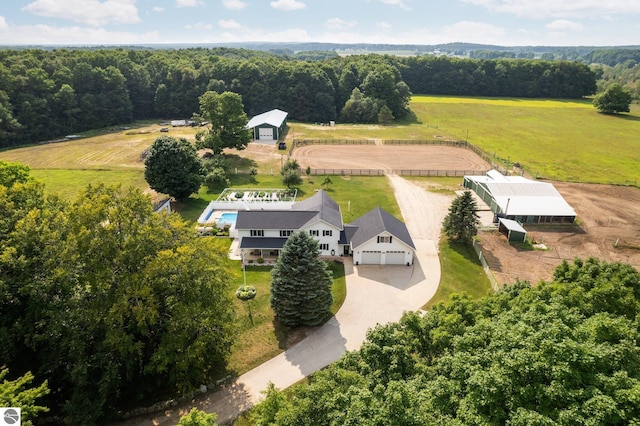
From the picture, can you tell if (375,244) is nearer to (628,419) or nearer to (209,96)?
(628,419)

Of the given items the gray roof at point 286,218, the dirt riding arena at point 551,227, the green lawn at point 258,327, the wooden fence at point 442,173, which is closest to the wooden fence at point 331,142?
the dirt riding arena at point 551,227

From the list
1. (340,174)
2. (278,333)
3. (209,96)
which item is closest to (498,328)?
(278,333)

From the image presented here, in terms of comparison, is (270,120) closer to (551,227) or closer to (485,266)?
(551,227)

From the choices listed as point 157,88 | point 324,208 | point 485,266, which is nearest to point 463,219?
point 485,266

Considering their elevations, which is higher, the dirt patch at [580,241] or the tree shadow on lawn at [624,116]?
the tree shadow on lawn at [624,116]

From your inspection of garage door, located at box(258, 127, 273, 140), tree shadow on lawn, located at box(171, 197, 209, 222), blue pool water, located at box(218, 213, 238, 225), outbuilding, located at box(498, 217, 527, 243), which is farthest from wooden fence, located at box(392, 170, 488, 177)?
tree shadow on lawn, located at box(171, 197, 209, 222)

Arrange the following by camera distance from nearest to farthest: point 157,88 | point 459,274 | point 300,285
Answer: point 300,285, point 459,274, point 157,88

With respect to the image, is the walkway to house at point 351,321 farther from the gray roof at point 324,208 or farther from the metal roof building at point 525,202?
the metal roof building at point 525,202
